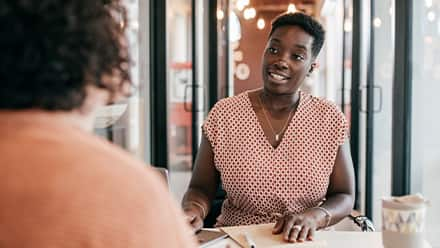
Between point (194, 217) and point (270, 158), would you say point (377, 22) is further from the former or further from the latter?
point (194, 217)

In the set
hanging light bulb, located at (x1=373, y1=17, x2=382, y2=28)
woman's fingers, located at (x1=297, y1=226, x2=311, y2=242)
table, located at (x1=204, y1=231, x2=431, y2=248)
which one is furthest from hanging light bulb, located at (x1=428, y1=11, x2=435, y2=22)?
woman's fingers, located at (x1=297, y1=226, x2=311, y2=242)

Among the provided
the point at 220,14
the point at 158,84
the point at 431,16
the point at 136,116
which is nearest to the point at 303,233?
the point at 431,16

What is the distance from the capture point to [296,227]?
1.68 meters

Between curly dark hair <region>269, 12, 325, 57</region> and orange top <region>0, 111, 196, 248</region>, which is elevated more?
curly dark hair <region>269, 12, 325, 57</region>

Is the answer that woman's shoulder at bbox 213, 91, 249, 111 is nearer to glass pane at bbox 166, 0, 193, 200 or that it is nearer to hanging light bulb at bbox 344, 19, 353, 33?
glass pane at bbox 166, 0, 193, 200

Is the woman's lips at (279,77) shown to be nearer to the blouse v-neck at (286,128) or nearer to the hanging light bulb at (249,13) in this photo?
the blouse v-neck at (286,128)

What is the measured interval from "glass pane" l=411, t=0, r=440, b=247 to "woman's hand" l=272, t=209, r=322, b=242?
1.54 metres

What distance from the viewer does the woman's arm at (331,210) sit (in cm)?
168

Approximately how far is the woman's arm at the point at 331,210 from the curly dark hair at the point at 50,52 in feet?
3.73

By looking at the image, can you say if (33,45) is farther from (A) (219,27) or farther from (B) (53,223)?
(A) (219,27)

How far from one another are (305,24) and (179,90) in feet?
6.34

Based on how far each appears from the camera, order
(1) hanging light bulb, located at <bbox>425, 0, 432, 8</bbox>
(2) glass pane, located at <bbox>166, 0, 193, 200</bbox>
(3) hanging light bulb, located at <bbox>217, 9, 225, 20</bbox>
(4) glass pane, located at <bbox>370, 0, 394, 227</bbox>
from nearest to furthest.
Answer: (1) hanging light bulb, located at <bbox>425, 0, 432, 8</bbox>
(4) glass pane, located at <bbox>370, 0, 394, 227</bbox>
(2) glass pane, located at <bbox>166, 0, 193, 200</bbox>
(3) hanging light bulb, located at <bbox>217, 9, 225, 20</bbox>

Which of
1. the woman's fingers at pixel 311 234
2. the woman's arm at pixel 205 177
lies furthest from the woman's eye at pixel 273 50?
the woman's fingers at pixel 311 234

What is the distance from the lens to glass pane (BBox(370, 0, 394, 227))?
12.1ft
